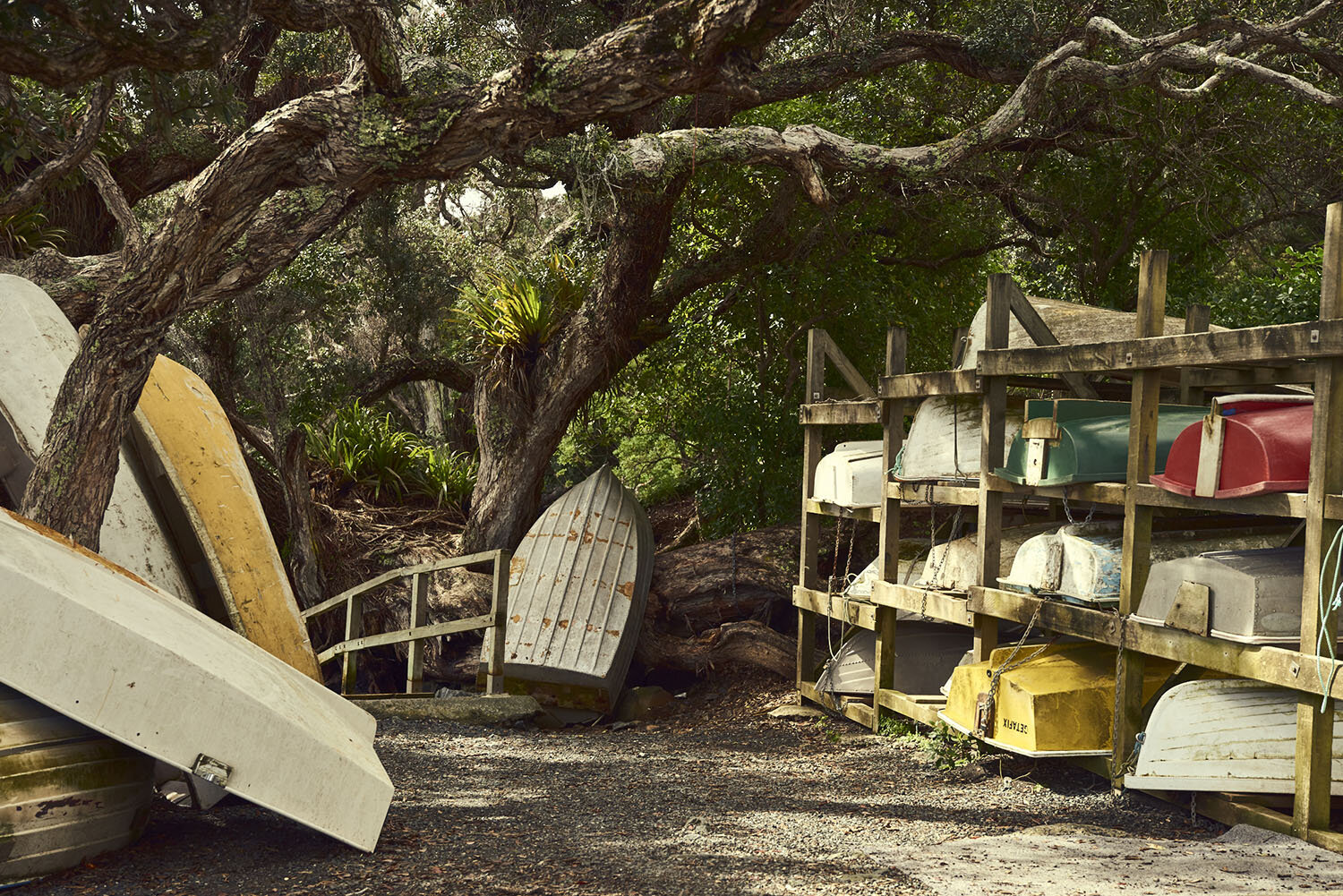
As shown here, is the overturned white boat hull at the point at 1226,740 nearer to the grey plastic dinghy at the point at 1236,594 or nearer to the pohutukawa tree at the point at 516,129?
the grey plastic dinghy at the point at 1236,594

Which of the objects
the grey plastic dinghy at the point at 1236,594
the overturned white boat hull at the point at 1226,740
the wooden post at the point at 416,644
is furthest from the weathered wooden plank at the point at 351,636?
the grey plastic dinghy at the point at 1236,594

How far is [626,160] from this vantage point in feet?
21.5

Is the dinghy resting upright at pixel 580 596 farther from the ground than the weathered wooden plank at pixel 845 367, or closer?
closer

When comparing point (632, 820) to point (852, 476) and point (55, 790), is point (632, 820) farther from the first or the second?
point (852, 476)

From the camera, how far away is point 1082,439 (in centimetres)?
509

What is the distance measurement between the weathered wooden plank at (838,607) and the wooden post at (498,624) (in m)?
2.01

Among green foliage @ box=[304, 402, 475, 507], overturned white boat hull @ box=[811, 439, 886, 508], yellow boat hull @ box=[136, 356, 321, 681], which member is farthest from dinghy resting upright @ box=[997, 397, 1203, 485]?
green foliage @ box=[304, 402, 475, 507]

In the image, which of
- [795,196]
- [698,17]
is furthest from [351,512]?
[698,17]

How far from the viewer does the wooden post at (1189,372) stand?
18.4 feet

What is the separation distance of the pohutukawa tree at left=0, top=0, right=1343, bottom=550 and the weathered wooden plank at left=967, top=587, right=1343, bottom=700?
2.37m

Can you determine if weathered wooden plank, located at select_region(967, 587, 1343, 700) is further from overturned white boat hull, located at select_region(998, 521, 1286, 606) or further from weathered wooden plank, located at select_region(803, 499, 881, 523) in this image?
weathered wooden plank, located at select_region(803, 499, 881, 523)

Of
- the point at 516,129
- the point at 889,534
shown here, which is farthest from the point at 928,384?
the point at 516,129

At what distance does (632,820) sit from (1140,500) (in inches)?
99.1

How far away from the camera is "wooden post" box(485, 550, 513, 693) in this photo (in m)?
7.59
